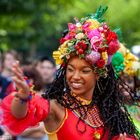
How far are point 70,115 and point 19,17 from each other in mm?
16197

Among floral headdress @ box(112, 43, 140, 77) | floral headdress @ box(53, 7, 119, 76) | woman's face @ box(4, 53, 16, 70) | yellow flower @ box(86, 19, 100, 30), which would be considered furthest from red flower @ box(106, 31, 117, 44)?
woman's face @ box(4, 53, 16, 70)

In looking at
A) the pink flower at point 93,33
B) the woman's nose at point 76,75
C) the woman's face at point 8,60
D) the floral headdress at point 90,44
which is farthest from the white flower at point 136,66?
the woman's face at point 8,60

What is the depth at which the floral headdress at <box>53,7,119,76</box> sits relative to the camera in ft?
18.4

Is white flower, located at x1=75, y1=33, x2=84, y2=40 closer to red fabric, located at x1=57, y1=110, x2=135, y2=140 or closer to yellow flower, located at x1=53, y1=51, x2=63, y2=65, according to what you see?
yellow flower, located at x1=53, y1=51, x2=63, y2=65

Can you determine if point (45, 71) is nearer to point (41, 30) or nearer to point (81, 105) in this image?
point (81, 105)

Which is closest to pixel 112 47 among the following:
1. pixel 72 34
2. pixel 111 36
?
pixel 111 36

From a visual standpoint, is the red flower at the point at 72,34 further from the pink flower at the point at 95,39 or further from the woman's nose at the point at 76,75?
the woman's nose at the point at 76,75

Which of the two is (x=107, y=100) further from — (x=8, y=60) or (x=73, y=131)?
(x=8, y=60)

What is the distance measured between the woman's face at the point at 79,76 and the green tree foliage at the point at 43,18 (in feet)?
45.2

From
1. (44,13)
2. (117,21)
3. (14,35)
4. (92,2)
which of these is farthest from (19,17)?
(92,2)

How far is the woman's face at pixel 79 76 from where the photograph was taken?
18.0 feet

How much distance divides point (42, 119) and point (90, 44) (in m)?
0.83

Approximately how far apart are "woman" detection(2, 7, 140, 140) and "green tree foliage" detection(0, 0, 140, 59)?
13.6 m

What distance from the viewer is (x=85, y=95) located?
5.64 metres
